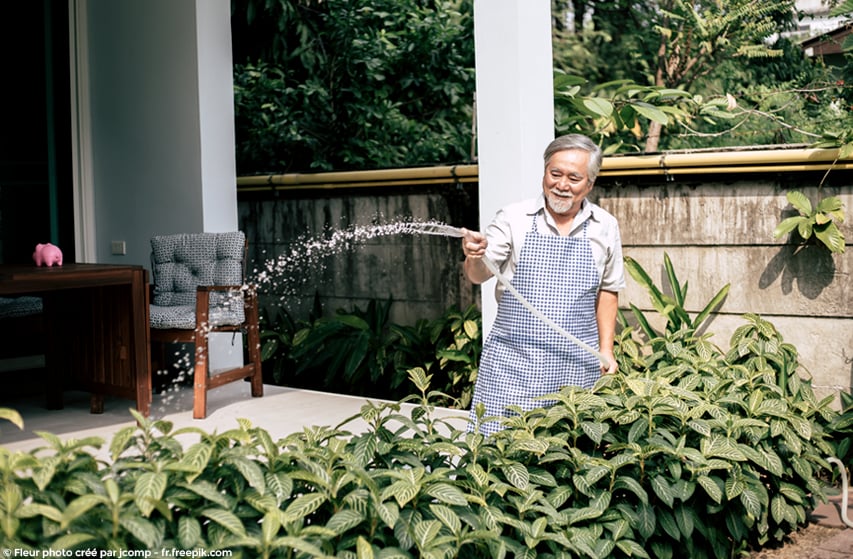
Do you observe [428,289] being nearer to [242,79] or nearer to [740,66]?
[242,79]

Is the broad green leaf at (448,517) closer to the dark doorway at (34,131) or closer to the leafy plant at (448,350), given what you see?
the leafy plant at (448,350)

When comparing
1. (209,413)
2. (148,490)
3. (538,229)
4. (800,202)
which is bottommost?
(209,413)

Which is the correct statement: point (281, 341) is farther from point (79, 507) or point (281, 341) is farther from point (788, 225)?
point (79, 507)

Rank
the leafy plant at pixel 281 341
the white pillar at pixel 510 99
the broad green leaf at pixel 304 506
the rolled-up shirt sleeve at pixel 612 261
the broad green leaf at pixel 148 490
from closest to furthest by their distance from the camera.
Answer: the broad green leaf at pixel 148 490
the broad green leaf at pixel 304 506
the rolled-up shirt sleeve at pixel 612 261
the white pillar at pixel 510 99
the leafy plant at pixel 281 341

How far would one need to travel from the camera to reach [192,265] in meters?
5.09

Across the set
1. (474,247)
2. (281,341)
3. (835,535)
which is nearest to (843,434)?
(835,535)

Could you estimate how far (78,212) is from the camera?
5.89 meters

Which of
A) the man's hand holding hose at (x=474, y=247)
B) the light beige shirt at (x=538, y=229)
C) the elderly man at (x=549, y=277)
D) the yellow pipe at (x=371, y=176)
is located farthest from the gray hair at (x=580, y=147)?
the yellow pipe at (x=371, y=176)

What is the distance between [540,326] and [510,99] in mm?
1445

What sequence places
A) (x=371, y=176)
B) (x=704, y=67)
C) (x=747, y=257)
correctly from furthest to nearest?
1. (x=704, y=67)
2. (x=371, y=176)
3. (x=747, y=257)

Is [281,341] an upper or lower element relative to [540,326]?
lower

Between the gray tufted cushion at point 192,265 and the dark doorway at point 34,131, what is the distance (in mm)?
1119

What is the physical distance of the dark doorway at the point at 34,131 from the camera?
581 cm

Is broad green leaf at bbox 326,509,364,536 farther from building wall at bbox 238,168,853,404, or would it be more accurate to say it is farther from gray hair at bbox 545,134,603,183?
building wall at bbox 238,168,853,404
